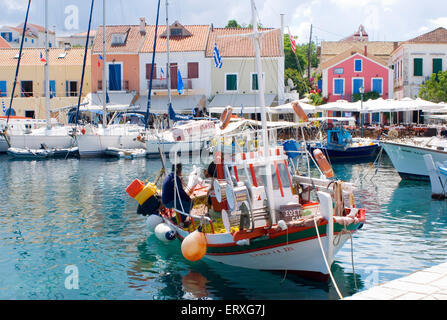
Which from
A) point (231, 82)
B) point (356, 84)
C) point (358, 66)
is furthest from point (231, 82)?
point (358, 66)

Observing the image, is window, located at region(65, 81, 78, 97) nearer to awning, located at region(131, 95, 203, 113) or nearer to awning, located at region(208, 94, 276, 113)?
awning, located at region(131, 95, 203, 113)

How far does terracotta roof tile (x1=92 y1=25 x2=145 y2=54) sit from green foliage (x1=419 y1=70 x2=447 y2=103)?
24.2 metres

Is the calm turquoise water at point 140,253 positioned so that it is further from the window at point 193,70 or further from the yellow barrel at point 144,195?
the window at point 193,70

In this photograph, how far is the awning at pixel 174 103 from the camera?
45.8 metres

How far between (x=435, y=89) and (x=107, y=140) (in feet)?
81.6

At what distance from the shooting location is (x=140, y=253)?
45.6ft

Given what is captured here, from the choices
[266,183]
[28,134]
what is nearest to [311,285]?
[266,183]

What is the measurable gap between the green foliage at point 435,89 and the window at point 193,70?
60.4 ft

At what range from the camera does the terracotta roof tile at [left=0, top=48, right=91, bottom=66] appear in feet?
175

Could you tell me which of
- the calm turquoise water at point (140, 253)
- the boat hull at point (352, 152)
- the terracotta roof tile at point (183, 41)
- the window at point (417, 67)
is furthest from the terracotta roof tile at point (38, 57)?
the calm turquoise water at point (140, 253)

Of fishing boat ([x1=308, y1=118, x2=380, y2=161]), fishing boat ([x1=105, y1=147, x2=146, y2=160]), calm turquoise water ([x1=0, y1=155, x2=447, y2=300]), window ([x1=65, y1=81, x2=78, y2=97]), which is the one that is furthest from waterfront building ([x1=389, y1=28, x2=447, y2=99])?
window ([x1=65, y1=81, x2=78, y2=97])

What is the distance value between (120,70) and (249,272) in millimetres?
39707

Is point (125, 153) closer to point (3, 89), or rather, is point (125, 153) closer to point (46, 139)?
point (46, 139)

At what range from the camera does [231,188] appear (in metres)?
11.3
